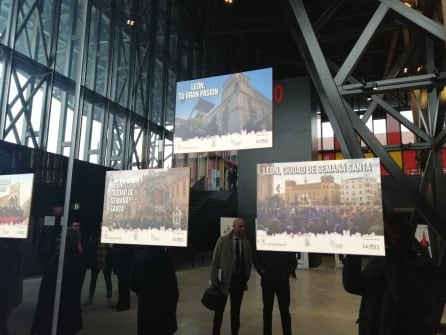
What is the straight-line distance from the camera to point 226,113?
232 centimetres

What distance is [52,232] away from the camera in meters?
2.85

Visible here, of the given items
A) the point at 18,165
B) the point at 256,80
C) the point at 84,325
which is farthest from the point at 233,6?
the point at 84,325

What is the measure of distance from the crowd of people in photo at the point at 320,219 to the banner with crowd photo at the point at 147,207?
0.61 m

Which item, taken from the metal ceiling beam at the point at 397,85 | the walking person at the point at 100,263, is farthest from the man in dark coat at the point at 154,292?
the metal ceiling beam at the point at 397,85

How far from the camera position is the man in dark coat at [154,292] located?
2684 mm

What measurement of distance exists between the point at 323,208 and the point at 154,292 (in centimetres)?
158

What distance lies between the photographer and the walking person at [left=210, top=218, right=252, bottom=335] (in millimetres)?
2743

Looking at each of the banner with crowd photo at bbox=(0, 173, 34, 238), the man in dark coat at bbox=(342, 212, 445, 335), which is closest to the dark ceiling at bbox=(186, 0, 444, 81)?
the man in dark coat at bbox=(342, 212, 445, 335)

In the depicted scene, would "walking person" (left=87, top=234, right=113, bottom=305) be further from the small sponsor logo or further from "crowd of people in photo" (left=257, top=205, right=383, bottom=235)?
the small sponsor logo

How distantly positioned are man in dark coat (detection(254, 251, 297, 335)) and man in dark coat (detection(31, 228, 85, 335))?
4.98 feet

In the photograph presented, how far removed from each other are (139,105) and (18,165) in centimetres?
115

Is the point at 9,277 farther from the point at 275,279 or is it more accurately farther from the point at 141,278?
the point at 275,279

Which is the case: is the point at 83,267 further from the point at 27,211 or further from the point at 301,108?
the point at 301,108

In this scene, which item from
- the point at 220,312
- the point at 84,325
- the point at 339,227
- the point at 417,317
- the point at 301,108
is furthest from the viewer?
the point at 220,312
